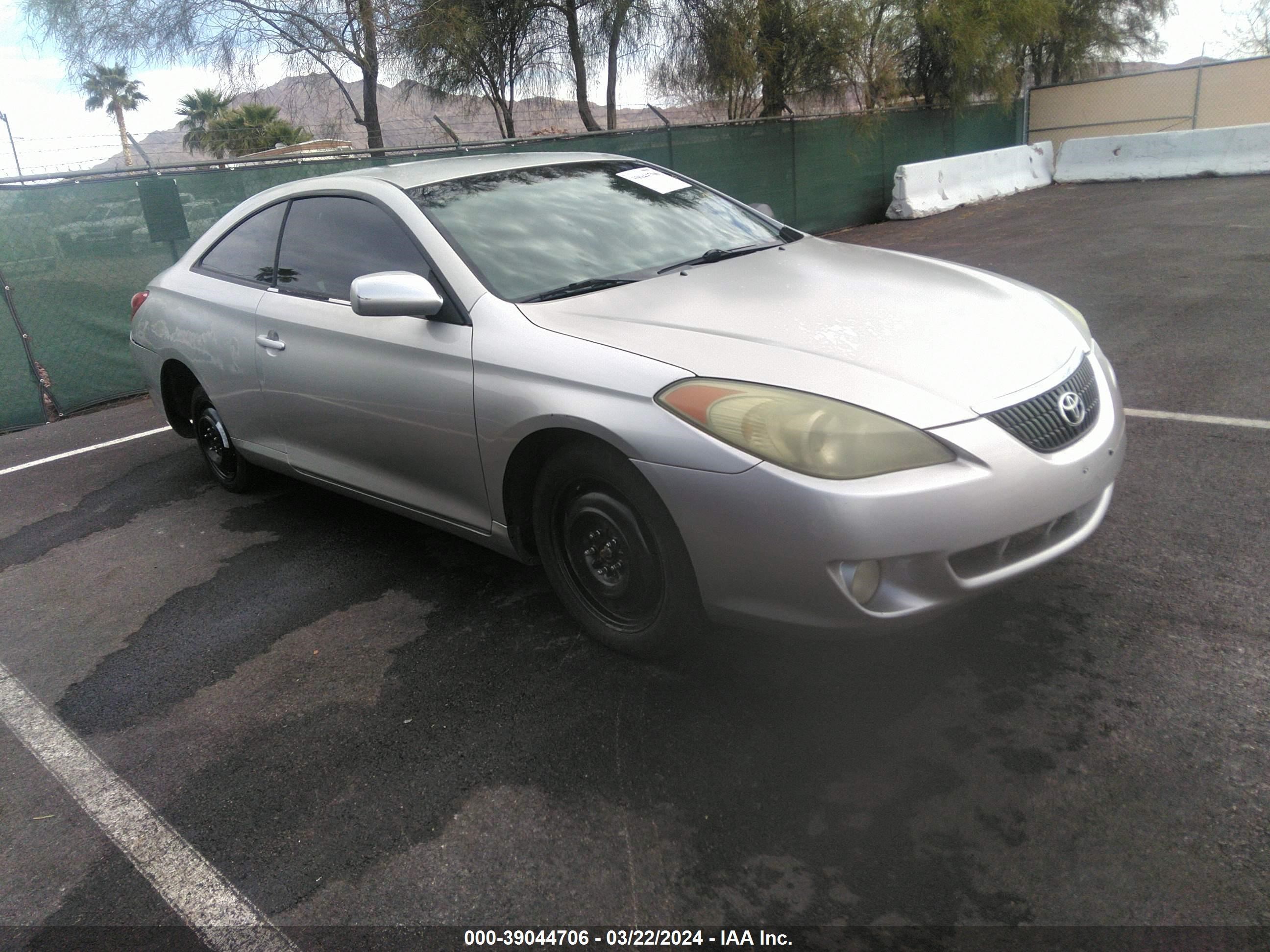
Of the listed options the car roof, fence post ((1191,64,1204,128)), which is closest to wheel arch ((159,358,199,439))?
the car roof

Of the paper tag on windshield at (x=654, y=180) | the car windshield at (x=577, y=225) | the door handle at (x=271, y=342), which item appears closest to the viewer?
the car windshield at (x=577, y=225)

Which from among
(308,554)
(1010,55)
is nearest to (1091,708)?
(308,554)

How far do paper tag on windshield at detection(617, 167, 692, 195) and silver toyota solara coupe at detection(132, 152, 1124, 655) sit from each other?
0.02 m

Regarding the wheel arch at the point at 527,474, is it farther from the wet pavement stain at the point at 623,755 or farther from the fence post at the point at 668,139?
the fence post at the point at 668,139

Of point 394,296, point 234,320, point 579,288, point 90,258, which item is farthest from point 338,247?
point 90,258

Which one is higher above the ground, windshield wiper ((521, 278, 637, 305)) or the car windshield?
the car windshield

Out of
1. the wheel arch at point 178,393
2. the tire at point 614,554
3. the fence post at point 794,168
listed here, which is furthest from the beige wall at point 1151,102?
the tire at point 614,554

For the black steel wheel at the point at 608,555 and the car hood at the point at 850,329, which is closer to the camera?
the car hood at the point at 850,329

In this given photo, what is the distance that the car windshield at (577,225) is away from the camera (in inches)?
138

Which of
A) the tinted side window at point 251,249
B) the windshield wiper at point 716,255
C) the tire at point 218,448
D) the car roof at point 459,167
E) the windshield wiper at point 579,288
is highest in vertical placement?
the car roof at point 459,167

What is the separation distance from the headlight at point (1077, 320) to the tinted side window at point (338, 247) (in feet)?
7.41

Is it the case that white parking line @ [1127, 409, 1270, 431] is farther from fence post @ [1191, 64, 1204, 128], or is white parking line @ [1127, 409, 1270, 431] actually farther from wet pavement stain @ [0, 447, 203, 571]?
fence post @ [1191, 64, 1204, 128]

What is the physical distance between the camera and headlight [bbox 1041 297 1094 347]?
335 centimetres

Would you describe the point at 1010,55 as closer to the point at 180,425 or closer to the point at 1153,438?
the point at 1153,438
